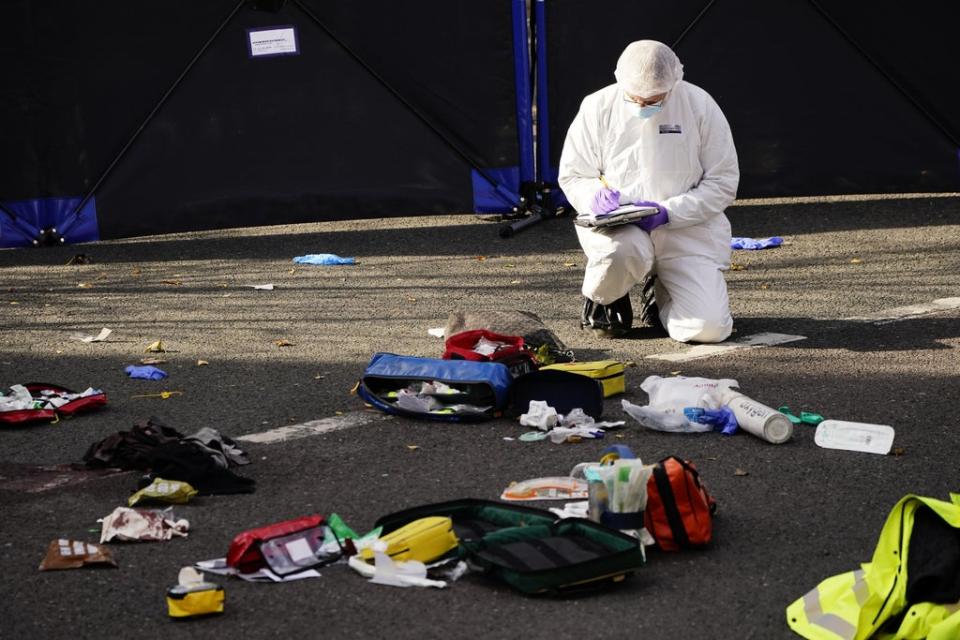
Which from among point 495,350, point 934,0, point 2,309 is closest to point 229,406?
point 495,350

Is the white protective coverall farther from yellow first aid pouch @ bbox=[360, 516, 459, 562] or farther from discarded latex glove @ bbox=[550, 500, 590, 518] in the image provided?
yellow first aid pouch @ bbox=[360, 516, 459, 562]

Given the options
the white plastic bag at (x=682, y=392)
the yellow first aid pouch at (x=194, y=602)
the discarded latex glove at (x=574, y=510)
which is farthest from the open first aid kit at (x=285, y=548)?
the white plastic bag at (x=682, y=392)

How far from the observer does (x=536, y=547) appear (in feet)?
13.2

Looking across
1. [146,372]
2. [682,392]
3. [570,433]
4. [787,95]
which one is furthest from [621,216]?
[787,95]

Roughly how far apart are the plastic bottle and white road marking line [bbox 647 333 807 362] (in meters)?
1.33

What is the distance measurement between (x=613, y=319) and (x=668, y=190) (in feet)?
2.56

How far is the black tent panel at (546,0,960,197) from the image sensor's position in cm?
1130

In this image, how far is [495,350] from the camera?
255 inches

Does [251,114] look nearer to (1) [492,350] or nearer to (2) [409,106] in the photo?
(2) [409,106]

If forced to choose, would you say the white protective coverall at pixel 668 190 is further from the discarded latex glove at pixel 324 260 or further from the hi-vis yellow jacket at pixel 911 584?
the hi-vis yellow jacket at pixel 911 584

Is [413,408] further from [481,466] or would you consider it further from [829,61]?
[829,61]

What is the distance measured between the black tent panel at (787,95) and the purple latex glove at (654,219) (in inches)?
163

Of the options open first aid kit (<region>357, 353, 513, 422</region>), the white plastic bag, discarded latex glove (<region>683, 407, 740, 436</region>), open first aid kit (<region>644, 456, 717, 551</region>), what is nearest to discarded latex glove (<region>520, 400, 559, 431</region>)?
open first aid kit (<region>357, 353, 513, 422</region>)

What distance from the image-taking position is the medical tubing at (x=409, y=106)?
36.6ft
